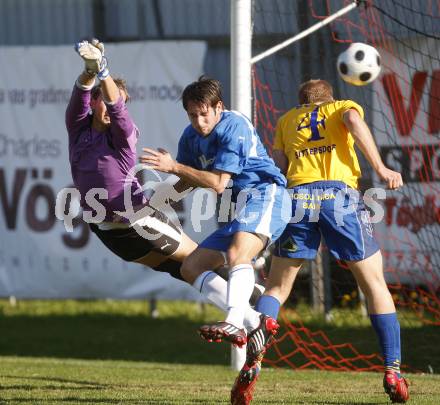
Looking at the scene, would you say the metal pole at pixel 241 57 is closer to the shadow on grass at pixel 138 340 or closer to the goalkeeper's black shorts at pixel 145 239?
the goalkeeper's black shorts at pixel 145 239

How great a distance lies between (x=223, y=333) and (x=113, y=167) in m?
1.57

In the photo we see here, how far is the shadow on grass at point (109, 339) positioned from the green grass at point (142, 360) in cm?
1

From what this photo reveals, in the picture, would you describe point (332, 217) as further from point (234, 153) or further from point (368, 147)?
point (234, 153)

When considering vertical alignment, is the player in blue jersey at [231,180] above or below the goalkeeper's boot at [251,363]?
above

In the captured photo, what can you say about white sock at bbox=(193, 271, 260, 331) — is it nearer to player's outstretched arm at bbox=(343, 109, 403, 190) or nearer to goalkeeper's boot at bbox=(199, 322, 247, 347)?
goalkeeper's boot at bbox=(199, 322, 247, 347)

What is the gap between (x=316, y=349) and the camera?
9.14 meters

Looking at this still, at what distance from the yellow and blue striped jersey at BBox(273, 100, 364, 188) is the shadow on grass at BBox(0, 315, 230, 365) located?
11.3 ft

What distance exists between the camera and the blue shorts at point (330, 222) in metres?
5.86

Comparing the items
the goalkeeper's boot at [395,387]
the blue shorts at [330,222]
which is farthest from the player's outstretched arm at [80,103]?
the goalkeeper's boot at [395,387]

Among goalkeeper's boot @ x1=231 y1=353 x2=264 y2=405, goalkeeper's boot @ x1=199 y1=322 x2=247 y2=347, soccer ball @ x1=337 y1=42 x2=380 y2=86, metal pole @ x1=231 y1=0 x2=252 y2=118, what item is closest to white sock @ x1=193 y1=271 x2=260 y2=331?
goalkeeper's boot @ x1=231 y1=353 x2=264 y2=405

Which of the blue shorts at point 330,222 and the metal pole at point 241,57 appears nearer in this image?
the blue shorts at point 330,222

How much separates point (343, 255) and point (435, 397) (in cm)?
109

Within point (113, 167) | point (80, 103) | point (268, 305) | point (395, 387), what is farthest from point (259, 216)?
point (80, 103)

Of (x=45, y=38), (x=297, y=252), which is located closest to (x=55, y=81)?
(x=45, y=38)
